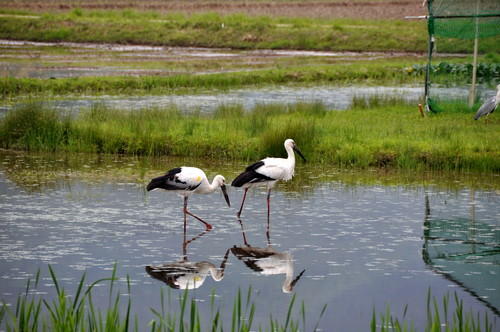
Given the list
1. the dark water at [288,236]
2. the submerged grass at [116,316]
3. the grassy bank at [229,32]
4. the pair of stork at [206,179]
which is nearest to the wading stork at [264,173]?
the pair of stork at [206,179]

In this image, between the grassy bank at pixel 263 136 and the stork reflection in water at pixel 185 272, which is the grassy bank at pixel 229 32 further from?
the stork reflection in water at pixel 185 272

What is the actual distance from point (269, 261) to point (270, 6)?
54.0 m

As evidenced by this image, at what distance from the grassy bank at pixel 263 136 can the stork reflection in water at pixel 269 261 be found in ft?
17.3

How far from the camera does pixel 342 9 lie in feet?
200

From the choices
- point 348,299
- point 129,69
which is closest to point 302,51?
point 129,69

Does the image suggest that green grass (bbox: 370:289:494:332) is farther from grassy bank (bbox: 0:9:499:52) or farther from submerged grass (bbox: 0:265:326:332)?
grassy bank (bbox: 0:9:499:52)

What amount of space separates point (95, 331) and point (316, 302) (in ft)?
9.78

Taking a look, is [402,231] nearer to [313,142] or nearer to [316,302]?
[316,302]

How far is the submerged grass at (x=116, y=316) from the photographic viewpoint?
6.48 m

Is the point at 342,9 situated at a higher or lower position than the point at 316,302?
higher

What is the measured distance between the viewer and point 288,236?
11781mm

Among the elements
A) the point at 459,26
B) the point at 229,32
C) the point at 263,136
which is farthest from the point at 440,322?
the point at 229,32

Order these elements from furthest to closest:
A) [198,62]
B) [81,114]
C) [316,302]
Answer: [198,62] → [81,114] → [316,302]

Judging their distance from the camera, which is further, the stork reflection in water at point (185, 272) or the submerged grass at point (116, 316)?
the stork reflection in water at point (185, 272)
